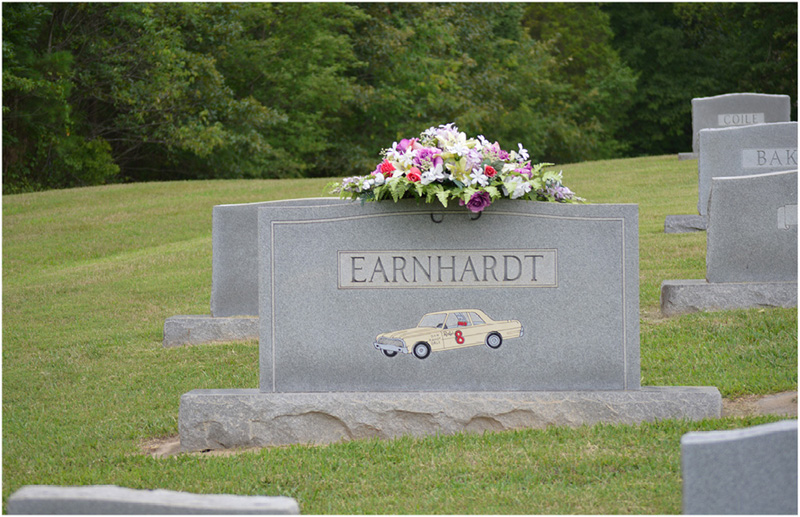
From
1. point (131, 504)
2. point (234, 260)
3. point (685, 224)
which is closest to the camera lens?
point (131, 504)

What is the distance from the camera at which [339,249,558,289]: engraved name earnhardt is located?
5121mm

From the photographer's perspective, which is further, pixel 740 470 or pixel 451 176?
pixel 451 176

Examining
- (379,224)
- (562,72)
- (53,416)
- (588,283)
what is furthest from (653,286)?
(562,72)

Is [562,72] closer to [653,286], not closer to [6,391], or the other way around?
[653,286]

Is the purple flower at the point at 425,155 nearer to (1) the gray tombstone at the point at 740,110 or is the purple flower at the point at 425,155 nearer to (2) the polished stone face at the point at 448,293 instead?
(2) the polished stone face at the point at 448,293

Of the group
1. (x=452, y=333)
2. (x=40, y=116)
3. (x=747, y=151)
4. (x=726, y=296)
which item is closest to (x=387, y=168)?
(x=452, y=333)

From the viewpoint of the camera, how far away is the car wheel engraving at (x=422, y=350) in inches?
203

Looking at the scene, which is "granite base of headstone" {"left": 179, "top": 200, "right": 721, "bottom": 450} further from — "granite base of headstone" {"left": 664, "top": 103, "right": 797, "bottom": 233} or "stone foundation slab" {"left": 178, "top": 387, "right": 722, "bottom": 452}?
"granite base of headstone" {"left": 664, "top": 103, "right": 797, "bottom": 233}

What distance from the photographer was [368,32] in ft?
104

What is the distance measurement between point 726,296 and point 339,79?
24.0 metres

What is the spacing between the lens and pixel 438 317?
16.9 feet

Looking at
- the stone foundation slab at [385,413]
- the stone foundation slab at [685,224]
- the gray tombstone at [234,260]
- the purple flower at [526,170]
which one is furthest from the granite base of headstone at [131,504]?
the stone foundation slab at [685,224]

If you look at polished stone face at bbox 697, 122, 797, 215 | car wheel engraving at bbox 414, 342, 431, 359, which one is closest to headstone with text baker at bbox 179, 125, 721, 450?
car wheel engraving at bbox 414, 342, 431, 359

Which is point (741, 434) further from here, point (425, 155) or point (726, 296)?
point (726, 296)
